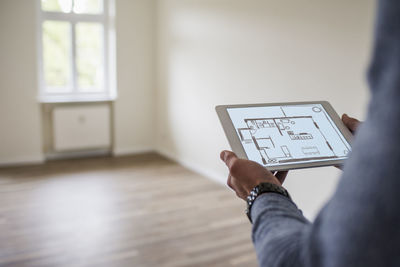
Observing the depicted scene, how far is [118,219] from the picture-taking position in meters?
3.56

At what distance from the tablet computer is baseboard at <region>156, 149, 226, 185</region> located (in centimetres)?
342

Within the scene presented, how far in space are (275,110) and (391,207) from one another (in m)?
0.70

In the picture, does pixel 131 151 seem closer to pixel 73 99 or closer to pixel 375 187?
pixel 73 99

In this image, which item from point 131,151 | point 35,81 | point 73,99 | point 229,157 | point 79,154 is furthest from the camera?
point 131,151

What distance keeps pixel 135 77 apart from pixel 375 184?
551cm

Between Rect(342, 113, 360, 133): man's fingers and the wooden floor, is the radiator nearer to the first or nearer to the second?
the wooden floor

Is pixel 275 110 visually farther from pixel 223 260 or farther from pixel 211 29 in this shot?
pixel 211 29

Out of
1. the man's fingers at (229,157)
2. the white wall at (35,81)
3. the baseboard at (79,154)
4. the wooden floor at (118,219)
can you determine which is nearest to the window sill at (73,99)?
the white wall at (35,81)

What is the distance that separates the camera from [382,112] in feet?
1.53

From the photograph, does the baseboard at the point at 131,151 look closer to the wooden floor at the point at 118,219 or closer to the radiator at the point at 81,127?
the radiator at the point at 81,127

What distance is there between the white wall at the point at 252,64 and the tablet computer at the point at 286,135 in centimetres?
195

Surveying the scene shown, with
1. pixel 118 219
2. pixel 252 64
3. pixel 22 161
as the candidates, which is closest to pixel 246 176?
pixel 118 219

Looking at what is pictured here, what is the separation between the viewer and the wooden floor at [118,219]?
2.92 metres

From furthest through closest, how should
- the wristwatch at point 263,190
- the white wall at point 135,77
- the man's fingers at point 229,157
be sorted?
1. the white wall at point 135,77
2. the man's fingers at point 229,157
3. the wristwatch at point 263,190
